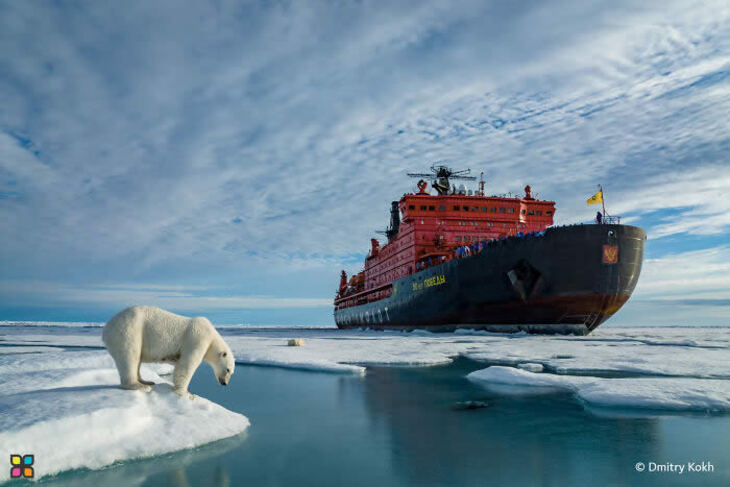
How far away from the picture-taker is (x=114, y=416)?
421 centimetres

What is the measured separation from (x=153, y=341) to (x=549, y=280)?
826 inches

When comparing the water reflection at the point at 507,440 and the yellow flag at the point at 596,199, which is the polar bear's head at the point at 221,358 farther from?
the yellow flag at the point at 596,199

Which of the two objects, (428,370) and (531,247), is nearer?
(428,370)

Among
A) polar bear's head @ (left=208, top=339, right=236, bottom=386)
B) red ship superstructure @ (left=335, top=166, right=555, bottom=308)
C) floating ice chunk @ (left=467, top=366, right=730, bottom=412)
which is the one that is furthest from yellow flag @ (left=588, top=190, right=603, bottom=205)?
polar bear's head @ (left=208, top=339, right=236, bottom=386)

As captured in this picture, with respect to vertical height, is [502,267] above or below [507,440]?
above

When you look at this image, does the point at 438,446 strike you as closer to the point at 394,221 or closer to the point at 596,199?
the point at 596,199

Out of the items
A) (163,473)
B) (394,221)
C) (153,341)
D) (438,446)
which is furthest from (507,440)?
(394,221)

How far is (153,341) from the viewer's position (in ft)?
16.1

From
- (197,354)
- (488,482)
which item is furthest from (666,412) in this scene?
(197,354)

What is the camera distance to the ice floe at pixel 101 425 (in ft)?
12.2

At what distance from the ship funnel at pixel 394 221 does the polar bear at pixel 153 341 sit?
3660 centimetres

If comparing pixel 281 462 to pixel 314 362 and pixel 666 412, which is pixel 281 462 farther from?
pixel 314 362

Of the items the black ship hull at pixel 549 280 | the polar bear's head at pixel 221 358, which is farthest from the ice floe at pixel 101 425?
the black ship hull at pixel 549 280

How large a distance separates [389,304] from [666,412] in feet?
102
